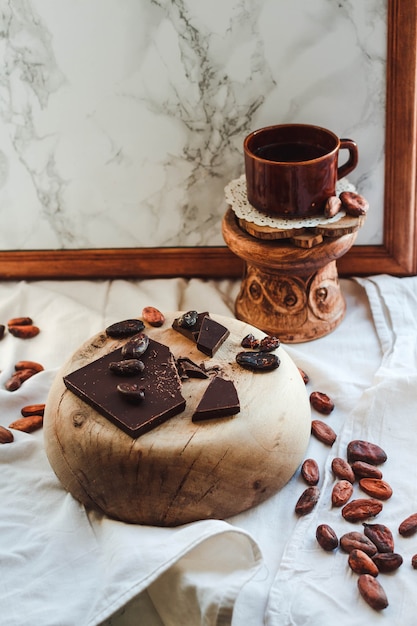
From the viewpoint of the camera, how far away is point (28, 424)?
104cm

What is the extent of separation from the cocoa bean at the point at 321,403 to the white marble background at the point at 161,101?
0.32 metres

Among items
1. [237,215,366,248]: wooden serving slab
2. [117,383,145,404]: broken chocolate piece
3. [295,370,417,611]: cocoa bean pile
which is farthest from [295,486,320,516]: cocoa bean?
[237,215,366,248]: wooden serving slab

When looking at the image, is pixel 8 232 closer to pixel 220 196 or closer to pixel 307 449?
pixel 220 196

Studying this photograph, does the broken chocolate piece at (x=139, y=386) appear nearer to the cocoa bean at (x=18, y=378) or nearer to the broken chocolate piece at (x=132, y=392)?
the broken chocolate piece at (x=132, y=392)

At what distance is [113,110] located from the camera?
1173mm

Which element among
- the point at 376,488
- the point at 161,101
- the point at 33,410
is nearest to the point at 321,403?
the point at 376,488

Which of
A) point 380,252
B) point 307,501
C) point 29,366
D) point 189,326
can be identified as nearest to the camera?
point 307,501

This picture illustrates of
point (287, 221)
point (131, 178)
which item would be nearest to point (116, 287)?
point (131, 178)

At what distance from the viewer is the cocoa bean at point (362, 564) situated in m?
0.83

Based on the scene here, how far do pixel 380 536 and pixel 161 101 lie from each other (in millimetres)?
649

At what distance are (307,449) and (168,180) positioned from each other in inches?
18.1

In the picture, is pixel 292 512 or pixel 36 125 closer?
pixel 292 512

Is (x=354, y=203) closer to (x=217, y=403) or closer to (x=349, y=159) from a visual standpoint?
(x=349, y=159)

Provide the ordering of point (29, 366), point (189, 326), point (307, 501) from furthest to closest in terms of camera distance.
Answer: point (29, 366), point (189, 326), point (307, 501)
